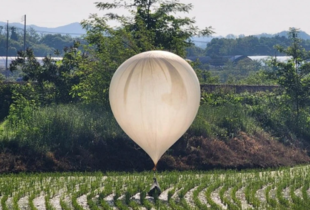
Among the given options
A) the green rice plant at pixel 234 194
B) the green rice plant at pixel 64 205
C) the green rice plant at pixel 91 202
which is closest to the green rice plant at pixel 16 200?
the green rice plant at pixel 64 205

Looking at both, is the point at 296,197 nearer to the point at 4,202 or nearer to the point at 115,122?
the point at 4,202

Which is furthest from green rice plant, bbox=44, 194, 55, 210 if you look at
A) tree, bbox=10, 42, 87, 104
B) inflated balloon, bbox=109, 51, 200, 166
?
tree, bbox=10, 42, 87, 104

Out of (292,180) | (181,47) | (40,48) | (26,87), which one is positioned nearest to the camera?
(292,180)

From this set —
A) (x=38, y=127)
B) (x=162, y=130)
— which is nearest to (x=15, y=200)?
(x=162, y=130)

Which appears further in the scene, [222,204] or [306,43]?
[306,43]

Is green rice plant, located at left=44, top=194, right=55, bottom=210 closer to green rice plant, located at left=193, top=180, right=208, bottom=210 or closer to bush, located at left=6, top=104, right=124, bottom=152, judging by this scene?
green rice plant, located at left=193, top=180, right=208, bottom=210

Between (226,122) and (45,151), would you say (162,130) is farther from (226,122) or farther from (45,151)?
(226,122)
